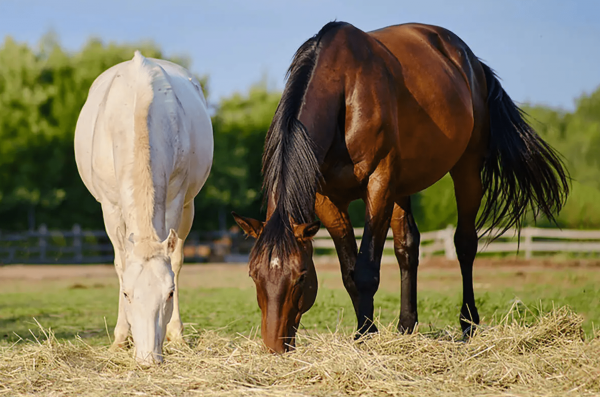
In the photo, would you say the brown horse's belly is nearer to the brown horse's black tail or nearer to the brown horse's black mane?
the brown horse's black tail

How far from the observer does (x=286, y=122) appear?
4215 mm

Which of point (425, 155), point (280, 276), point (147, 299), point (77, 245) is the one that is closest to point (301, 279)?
point (280, 276)

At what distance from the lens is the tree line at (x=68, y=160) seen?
85.6 feet

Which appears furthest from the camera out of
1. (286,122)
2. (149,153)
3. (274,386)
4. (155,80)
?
(155,80)

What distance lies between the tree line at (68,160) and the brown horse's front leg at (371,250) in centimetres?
2000

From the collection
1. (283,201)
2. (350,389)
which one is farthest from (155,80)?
(350,389)

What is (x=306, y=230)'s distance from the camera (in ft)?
12.8

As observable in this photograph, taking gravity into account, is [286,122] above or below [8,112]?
below

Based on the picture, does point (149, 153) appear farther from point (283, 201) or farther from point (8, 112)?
point (8, 112)

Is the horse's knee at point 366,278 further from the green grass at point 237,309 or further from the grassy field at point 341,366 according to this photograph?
the green grass at point 237,309

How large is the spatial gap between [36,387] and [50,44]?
92.2 ft

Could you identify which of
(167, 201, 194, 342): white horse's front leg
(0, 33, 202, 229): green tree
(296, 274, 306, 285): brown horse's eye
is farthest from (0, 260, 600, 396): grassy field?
(0, 33, 202, 229): green tree

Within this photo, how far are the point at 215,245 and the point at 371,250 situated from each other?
2333cm

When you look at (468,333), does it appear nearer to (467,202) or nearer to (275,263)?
(467,202)
